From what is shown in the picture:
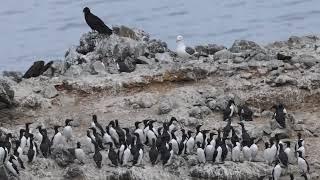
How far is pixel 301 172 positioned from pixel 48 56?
2381 cm

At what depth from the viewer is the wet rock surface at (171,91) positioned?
22.3 metres

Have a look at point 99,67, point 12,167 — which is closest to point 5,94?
point 99,67

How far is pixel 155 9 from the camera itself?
2067 inches

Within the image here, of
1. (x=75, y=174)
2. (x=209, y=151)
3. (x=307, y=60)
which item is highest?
(x=307, y=60)

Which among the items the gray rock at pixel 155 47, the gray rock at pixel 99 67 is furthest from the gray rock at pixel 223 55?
the gray rock at pixel 99 67

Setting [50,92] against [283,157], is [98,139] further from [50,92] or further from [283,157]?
[283,157]

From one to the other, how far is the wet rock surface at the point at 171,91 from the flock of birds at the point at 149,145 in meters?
0.28

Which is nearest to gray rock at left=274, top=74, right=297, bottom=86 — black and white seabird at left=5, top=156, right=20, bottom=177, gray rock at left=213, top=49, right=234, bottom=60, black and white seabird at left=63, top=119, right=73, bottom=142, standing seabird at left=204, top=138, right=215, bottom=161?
gray rock at left=213, top=49, right=234, bottom=60

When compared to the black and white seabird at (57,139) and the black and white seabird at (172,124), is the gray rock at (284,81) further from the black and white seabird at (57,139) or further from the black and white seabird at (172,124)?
the black and white seabird at (57,139)

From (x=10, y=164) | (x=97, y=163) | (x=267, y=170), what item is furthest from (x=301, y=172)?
(x=10, y=164)

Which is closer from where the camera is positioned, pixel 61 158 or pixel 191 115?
pixel 61 158

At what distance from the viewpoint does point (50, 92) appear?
23734mm

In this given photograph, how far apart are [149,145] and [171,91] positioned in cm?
261

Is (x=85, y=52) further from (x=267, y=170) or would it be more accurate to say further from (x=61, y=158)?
(x=267, y=170)
